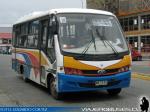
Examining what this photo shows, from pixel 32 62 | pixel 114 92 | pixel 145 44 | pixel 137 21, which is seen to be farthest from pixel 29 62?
pixel 137 21

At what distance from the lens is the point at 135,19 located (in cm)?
6938

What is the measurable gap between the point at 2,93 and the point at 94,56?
13.1ft

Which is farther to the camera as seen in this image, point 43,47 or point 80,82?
point 43,47

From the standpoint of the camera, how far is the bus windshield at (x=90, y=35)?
42.2 feet

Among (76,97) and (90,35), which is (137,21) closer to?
(76,97)

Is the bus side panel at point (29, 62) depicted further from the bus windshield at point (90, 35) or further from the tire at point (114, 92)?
the tire at point (114, 92)

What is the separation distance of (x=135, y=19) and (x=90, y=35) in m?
57.1

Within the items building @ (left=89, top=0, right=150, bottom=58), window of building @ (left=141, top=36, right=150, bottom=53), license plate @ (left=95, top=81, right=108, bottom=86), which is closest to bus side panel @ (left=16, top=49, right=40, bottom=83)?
license plate @ (left=95, top=81, right=108, bottom=86)

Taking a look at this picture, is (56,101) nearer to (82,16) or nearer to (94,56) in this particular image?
(94,56)

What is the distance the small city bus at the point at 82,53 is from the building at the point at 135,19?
4829 centimetres

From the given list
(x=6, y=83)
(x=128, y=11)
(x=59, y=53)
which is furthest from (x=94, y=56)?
(x=128, y=11)

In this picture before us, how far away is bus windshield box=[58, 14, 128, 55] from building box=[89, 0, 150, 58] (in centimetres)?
4833

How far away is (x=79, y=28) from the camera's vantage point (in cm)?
1323

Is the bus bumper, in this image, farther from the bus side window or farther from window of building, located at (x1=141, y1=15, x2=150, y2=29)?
window of building, located at (x1=141, y1=15, x2=150, y2=29)
